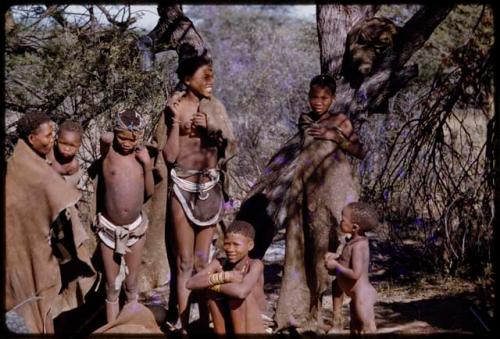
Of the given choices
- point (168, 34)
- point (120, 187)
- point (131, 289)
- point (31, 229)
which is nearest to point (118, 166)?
point (120, 187)

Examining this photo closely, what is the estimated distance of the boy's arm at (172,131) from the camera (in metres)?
5.11

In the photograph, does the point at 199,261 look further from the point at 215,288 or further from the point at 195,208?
the point at 215,288

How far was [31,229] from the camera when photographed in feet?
15.0

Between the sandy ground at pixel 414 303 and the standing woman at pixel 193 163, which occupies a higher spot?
the standing woman at pixel 193 163

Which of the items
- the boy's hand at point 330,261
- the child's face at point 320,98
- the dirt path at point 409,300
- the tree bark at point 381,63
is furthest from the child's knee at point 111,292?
the tree bark at point 381,63

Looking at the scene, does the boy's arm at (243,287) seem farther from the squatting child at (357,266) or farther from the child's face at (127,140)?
the child's face at (127,140)

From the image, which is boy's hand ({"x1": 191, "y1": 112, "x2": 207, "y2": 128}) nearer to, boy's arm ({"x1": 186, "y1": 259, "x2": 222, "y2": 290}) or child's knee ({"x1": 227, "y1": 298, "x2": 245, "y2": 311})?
boy's arm ({"x1": 186, "y1": 259, "x2": 222, "y2": 290})

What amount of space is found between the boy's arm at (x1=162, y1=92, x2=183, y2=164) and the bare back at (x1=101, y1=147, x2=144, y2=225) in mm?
249

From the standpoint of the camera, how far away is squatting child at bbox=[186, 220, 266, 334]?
4477mm

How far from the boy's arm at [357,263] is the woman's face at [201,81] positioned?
4.70 feet

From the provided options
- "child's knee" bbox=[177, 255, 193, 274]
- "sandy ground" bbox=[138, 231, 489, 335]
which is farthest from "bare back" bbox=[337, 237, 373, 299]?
"child's knee" bbox=[177, 255, 193, 274]

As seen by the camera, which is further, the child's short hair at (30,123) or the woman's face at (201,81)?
the woman's face at (201,81)

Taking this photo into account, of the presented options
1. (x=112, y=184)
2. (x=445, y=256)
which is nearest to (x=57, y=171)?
(x=112, y=184)

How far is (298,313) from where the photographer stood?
5203 millimetres
